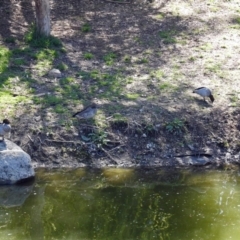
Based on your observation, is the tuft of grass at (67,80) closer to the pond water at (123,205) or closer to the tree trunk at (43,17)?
the tree trunk at (43,17)

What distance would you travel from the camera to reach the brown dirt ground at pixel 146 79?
12.3m

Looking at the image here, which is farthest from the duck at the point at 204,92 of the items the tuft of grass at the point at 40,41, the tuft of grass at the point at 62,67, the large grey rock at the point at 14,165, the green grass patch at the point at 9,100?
the tuft of grass at the point at 40,41

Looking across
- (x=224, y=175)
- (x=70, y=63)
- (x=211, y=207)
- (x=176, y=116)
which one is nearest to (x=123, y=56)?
(x=70, y=63)

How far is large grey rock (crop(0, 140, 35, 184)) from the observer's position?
432 inches

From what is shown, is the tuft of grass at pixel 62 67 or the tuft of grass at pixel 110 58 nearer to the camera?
the tuft of grass at pixel 62 67

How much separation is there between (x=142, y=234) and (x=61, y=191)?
221 centimetres

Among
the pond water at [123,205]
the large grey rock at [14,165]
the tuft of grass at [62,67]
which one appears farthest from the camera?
the tuft of grass at [62,67]

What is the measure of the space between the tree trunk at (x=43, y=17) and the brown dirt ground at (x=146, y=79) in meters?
0.64

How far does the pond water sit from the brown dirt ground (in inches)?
22.8

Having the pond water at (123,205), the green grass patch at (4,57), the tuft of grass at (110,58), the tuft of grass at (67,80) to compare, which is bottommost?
the pond water at (123,205)

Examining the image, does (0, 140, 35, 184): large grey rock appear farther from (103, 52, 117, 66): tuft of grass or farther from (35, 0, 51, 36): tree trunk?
(35, 0, 51, 36): tree trunk

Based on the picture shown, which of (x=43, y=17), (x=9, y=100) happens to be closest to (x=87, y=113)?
(x=9, y=100)

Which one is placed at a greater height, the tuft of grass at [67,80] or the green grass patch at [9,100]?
the green grass patch at [9,100]

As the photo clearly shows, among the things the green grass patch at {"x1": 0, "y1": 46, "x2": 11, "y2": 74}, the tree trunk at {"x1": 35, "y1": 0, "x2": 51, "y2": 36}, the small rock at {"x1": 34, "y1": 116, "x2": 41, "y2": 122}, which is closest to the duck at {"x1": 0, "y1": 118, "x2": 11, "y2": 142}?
the small rock at {"x1": 34, "y1": 116, "x2": 41, "y2": 122}
